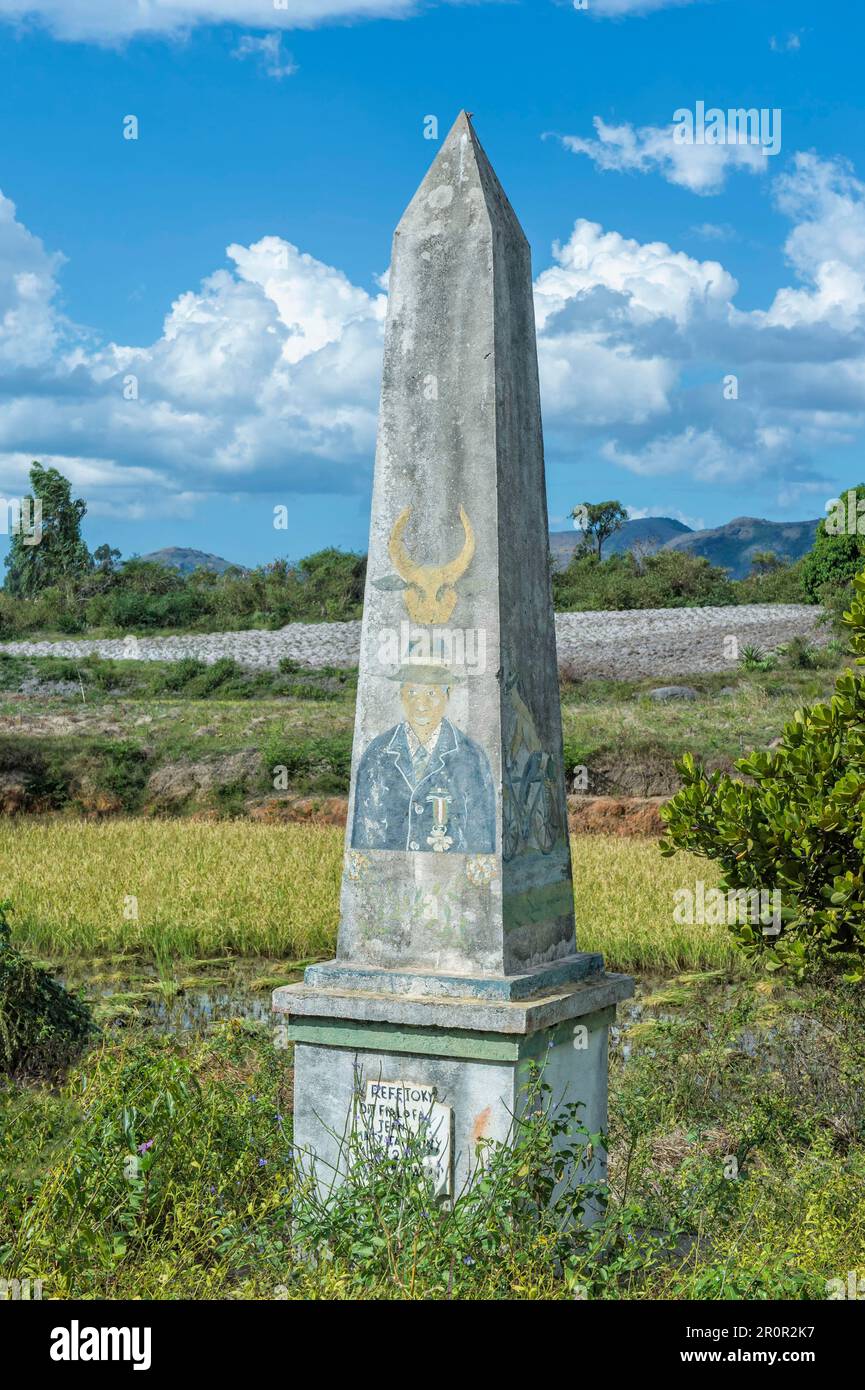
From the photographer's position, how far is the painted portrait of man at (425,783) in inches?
183

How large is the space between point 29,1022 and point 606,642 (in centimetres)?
1922

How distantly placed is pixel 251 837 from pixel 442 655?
10607 mm

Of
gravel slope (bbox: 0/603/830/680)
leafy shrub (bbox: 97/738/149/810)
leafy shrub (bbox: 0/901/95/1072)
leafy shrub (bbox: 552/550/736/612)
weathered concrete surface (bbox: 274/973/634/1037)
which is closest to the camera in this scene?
weathered concrete surface (bbox: 274/973/634/1037)

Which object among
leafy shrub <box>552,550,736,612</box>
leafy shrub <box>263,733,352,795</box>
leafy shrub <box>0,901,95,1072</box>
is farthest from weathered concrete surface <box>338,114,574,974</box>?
leafy shrub <box>552,550,736,612</box>

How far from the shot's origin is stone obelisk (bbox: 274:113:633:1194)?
4539mm

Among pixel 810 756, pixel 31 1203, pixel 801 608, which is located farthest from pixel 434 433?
pixel 801 608

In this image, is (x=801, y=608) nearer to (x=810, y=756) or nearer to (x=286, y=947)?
(x=286, y=947)

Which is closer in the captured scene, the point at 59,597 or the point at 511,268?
the point at 511,268

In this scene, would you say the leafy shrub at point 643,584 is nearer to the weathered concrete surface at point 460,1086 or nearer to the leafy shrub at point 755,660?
the leafy shrub at point 755,660

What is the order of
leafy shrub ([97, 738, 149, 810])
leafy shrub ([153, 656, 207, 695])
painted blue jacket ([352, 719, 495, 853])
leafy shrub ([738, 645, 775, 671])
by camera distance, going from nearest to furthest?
painted blue jacket ([352, 719, 495, 853]) → leafy shrub ([97, 738, 149, 810]) → leafy shrub ([738, 645, 775, 671]) → leafy shrub ([153, 656, 207, 695])

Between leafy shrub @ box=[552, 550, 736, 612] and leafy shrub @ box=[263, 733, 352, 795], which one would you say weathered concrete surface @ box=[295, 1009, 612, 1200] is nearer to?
leafy shrub @ box=[263, 733, 352, 795]

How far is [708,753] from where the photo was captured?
18.1 meters

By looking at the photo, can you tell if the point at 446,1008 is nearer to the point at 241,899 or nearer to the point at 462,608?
the point at 462,608

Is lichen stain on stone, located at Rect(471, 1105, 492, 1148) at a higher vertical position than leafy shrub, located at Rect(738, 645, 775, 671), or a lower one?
lower
